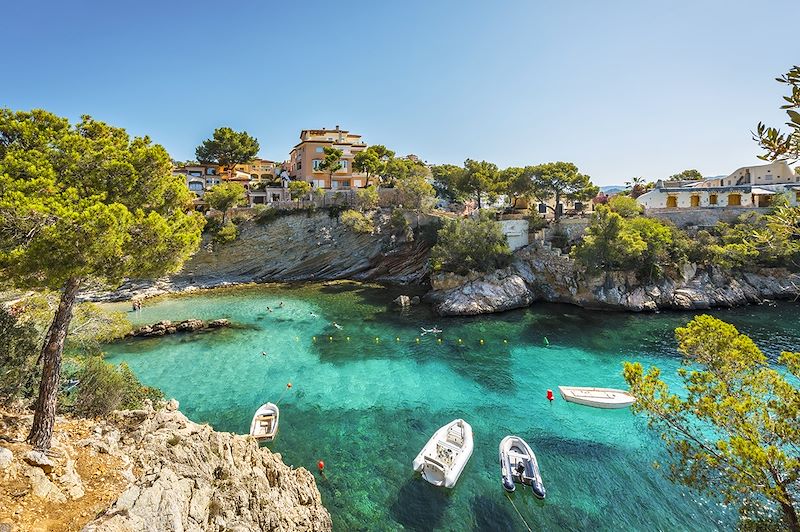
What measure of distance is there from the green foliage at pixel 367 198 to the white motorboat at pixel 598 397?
3246cm

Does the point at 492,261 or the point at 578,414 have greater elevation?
the point at 492,261

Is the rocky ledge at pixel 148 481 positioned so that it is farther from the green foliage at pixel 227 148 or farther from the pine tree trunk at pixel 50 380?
the green foliage at pixel 227 148

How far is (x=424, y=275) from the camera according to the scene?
4284 centimetres

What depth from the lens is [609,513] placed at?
11.0 meters

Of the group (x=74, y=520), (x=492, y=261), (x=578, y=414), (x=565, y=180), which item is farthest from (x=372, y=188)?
(x=74, y=520)

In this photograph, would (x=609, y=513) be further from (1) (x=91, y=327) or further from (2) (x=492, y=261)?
(2) (x=492, y=261)

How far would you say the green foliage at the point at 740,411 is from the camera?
6051 millimetres

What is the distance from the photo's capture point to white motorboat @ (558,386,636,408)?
54.5 ft

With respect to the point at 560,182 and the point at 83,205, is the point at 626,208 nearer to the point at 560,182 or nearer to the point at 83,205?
the point at 560,182

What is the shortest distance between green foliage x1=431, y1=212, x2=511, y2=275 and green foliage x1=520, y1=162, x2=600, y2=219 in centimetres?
841

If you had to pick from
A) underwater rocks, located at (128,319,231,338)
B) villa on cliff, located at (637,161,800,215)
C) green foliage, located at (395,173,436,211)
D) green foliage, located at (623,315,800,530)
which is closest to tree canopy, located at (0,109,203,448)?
green foliage, located at (623,315,800,530)

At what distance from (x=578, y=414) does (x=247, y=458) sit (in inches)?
555

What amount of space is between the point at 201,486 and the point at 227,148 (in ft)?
185

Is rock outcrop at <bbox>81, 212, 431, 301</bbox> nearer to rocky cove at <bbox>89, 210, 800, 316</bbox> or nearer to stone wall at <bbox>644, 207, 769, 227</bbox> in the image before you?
rocky cove at <bbox>89, 210, 800, 316</bbox>
